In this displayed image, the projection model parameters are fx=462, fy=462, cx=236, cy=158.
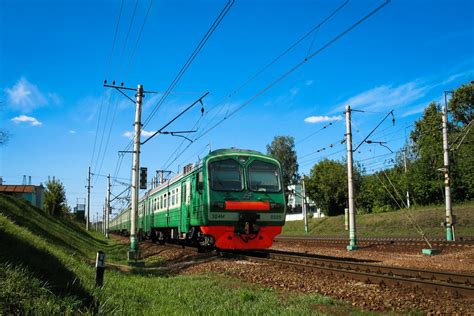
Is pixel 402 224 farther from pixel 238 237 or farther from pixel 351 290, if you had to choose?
pixel 351 290

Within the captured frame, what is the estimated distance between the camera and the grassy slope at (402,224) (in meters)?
34.6

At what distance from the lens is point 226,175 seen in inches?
628

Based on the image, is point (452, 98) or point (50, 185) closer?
point (50, 185)

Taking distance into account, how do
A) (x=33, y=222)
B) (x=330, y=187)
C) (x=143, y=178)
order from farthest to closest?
(x=330, y=187) → (x=143, y=178) → (x=33, y=222)

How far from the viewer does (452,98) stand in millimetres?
58656

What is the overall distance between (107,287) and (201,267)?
18.6ft

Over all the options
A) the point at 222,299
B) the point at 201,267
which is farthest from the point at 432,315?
the point at 201,267

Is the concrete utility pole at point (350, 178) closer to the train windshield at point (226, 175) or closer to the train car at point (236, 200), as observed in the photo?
the train car at point (236, 200)

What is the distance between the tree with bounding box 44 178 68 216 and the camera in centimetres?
5259

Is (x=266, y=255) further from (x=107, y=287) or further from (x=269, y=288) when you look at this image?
(x=107, y=287)

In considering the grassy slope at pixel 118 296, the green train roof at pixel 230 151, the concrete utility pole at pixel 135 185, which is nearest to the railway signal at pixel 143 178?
the concrete utility pole at pixel 135 185

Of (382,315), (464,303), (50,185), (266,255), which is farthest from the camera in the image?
(50,185)

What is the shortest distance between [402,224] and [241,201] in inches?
1136

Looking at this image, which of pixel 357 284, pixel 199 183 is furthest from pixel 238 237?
pixel 357 284
